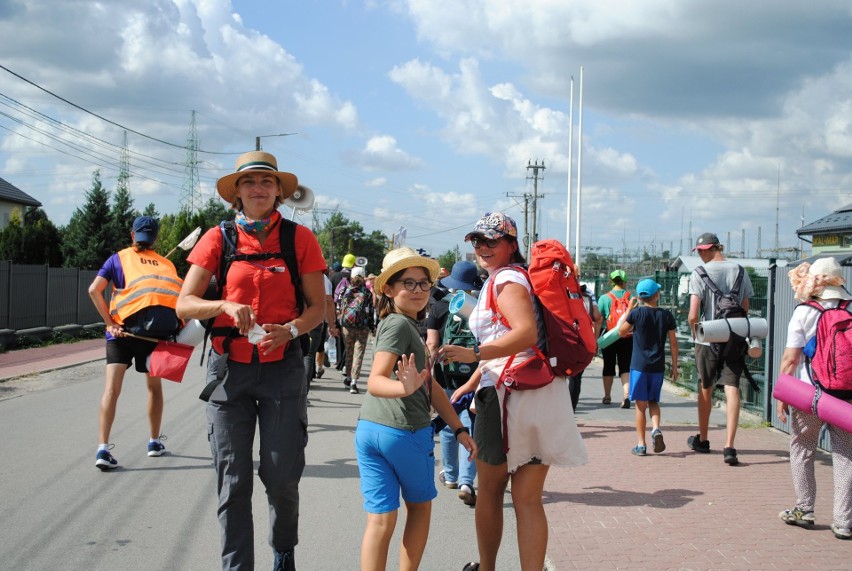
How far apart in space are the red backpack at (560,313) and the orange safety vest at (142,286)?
3.31 meters

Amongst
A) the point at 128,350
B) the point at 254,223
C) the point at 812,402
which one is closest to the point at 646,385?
the point at 812,402

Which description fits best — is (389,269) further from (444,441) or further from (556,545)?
(444,441)

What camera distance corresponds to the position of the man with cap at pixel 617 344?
35.4ft

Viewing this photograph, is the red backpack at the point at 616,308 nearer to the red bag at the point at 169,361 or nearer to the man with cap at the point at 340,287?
the man with cap at the point at 340,287

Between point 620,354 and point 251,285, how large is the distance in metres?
8.25

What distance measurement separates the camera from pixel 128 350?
20.0 ft

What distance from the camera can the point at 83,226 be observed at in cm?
3516

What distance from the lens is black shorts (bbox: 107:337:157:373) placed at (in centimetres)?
607

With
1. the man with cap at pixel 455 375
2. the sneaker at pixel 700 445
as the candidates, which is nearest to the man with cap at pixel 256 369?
the man with cap at pixel 455 375

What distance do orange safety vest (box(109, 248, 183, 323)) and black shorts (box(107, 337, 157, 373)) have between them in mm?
180

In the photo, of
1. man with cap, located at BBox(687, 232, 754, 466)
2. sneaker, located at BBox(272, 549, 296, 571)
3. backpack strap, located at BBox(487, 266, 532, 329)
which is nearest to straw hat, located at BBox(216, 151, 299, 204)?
backpack strap, located at BBox(487, 266, 532, 329)

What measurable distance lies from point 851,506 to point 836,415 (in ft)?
2.05

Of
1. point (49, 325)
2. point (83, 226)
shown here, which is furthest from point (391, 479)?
point (83, 226)

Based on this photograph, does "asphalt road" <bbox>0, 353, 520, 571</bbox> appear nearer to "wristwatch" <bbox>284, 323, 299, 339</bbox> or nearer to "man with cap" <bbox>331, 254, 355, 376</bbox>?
"wristwatch" <bbox>284, 323, 299, 339</bbox>
